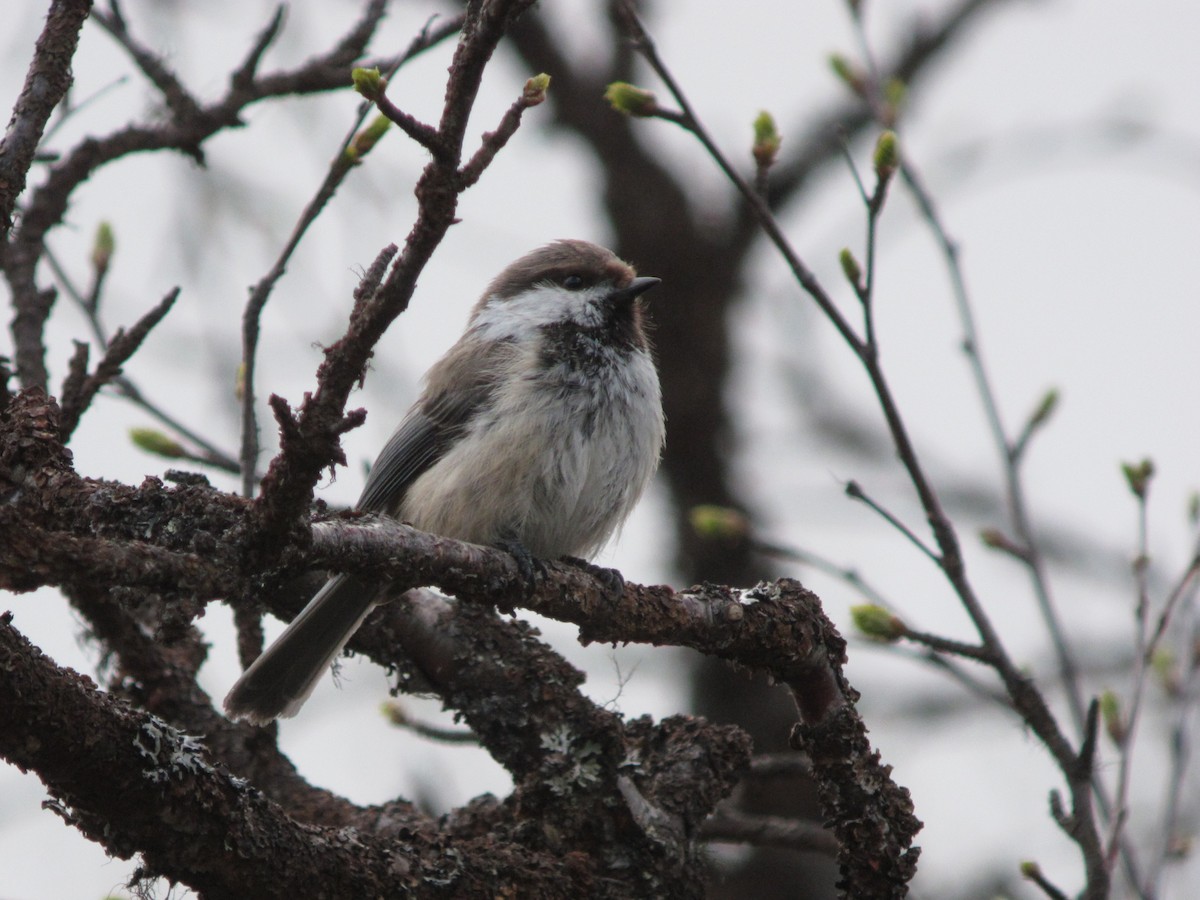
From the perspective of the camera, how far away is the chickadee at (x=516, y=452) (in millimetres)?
3611

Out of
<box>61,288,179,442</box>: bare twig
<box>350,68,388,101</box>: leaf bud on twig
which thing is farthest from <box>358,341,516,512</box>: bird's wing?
<box>350,68,388,101</box>: leaf bud on twig

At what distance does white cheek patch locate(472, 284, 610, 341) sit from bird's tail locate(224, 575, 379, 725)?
3.99ft

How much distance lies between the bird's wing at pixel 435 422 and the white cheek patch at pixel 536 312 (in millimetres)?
137

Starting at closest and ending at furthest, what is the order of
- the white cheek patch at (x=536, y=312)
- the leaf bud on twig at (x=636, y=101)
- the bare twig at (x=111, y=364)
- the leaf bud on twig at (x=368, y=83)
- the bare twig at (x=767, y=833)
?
the leaf bud on twig at (x=368, y=83) → the bare twig at (x=111, y=364) → the leaf bud on twig at (x=636, y=101) → the bare twig at (x=767, y=833) → the white cheek patch at (x=536, y=312)

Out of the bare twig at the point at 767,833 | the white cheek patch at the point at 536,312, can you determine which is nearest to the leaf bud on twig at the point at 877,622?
the bare twig at the point at 767,833

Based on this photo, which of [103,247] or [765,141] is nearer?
[765,141]

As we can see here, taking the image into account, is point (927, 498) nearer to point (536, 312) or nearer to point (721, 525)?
point (721, 525)

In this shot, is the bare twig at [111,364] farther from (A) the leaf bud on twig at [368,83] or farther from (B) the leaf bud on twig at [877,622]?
(B) the leaf bud on twig at [877,622]

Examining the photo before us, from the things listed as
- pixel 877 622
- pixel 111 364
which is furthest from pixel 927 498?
pixel 111 364

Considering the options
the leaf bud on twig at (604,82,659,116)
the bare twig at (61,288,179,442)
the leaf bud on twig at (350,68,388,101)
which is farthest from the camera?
the leaf bud on twig at (604,82,659,116)

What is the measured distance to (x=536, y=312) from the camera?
15.3 ft

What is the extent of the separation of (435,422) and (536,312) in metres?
0.66

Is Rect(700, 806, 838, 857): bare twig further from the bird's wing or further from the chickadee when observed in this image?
the bird's wing

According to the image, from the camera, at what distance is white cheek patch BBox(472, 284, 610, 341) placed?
14.8 ft
